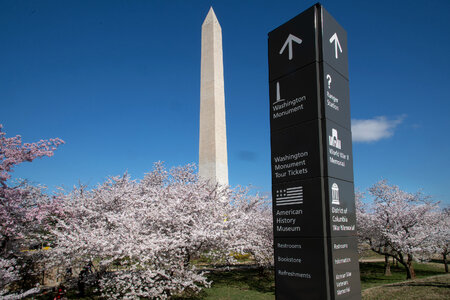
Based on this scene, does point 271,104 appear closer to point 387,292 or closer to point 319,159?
point 319,159

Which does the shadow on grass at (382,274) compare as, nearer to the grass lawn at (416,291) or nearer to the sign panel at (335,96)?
the grass lawn at (416,291)

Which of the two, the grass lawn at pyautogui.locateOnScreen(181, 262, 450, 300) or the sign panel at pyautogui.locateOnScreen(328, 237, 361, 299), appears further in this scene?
the grass lawn at pyautogui.locateOnScreen(181, 262, 450, 300)

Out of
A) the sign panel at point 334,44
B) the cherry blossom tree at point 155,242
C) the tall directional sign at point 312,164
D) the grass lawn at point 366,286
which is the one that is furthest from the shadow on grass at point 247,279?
the sign panel at point 334,44

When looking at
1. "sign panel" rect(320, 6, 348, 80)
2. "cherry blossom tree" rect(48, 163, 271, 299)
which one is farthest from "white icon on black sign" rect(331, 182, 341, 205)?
"cherry blossom tree" rect(48, 163, 271, 299)

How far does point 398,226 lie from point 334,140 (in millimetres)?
15986

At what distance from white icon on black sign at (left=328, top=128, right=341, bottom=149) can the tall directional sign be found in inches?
0.5

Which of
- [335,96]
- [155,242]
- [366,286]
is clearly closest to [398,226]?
[366,286]

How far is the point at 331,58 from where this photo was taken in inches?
163

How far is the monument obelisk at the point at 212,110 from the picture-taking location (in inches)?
939

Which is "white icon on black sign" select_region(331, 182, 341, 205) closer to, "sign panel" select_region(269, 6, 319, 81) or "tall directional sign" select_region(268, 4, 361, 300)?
"tall directional sign" select_region(268, 4, 361, 300)

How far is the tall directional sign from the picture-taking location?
3617 mm

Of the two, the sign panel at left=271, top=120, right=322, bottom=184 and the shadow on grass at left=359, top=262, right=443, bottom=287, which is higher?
the sign panel at left=271, top=120, right=322, bottom=184

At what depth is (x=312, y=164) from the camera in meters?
3.77

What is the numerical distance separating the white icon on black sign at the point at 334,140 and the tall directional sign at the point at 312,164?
12mm
